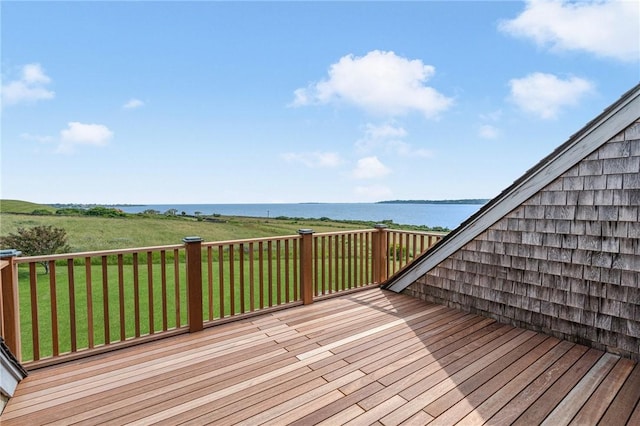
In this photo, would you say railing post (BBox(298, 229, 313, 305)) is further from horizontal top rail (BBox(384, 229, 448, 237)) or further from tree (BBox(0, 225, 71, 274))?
tree (BBox(0, 225, 71, 274))

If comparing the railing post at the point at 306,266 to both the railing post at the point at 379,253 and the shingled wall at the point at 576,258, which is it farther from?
the shingled wall at the point at 576,258

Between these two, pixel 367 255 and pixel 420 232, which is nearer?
pixel 420 232

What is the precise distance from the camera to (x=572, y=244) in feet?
9.31

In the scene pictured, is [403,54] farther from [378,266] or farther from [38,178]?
[38,178]

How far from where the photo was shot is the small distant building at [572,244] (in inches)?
99.2

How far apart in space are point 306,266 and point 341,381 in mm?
1847

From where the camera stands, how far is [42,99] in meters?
7.23

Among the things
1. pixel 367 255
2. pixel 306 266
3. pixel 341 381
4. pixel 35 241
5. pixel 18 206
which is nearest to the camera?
pixel 341 381

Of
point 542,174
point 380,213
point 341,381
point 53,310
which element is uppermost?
point 542,174

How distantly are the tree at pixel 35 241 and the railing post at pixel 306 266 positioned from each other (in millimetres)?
10493

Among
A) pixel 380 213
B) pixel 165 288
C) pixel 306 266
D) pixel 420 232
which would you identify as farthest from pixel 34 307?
pixel 380 213

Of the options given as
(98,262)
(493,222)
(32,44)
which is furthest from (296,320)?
(98,262)

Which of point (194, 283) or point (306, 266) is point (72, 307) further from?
point (306, 266)

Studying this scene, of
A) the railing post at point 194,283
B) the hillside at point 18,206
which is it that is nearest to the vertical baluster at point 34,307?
the railing post at point 194,283
